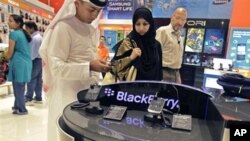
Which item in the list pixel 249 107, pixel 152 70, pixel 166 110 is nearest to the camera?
pixel 249 107

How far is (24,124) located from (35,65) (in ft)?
4.83

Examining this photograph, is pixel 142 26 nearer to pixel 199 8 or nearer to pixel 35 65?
pixel 35 65

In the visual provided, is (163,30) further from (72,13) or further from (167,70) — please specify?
(72,13)

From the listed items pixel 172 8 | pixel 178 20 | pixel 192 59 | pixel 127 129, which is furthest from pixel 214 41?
pixel 127 129

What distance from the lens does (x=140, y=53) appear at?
5.81 feet

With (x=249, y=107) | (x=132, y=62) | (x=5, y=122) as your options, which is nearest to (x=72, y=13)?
(x=132, y=62)

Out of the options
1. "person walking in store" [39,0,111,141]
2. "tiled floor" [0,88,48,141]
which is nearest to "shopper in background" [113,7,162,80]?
"person walking in store" [39,0,111,141]

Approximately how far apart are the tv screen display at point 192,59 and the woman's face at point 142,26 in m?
3.95

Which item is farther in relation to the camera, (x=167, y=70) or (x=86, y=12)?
(x=167, y=70)

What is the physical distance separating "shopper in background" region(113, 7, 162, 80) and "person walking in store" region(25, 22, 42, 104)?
3.02 metres

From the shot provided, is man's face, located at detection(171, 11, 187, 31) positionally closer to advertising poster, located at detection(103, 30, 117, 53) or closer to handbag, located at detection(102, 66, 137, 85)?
handbag, located at detection(102, 66, 137, 85)

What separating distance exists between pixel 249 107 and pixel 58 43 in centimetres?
110

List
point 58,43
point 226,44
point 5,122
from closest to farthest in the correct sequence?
point 58,43, point 5,122, point 226,44

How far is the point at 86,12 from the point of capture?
5.22ft
